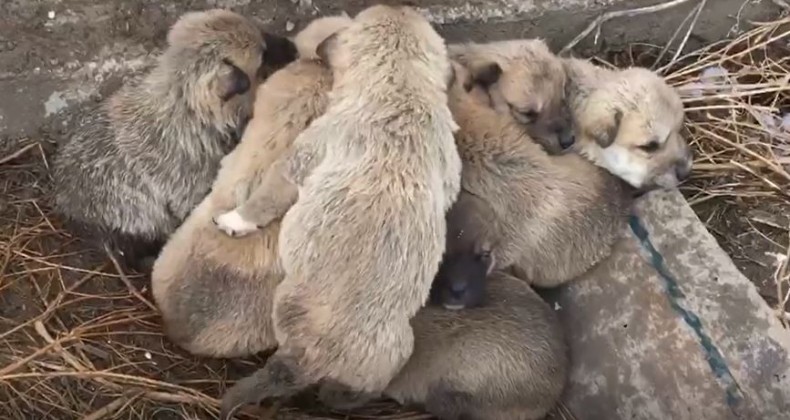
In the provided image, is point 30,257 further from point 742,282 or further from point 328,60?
point 742,282

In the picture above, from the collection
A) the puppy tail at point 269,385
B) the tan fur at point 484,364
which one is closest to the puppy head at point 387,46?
the tan fur at point 484,364

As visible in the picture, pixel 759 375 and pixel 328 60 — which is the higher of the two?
pixel 328 60

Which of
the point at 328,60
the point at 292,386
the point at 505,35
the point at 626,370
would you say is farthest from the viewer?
the point at 505,35

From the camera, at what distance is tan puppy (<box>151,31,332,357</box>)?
369 centimetres

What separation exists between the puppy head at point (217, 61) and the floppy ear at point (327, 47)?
0.30 meters

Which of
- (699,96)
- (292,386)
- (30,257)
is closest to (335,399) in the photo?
(292,386)

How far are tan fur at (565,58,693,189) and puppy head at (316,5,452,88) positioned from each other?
720 mm

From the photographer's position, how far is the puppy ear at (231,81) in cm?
391

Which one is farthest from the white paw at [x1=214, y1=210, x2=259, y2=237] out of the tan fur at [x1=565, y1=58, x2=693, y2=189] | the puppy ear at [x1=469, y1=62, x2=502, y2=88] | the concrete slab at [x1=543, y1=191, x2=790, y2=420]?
the tan fur at [x1=565, y1=58, x2=693, y2=189]

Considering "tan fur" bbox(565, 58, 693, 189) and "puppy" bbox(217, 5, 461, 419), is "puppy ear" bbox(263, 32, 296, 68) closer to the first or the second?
"puppy" bbox(217, 5, 461, 419)

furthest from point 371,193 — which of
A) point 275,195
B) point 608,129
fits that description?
point 608,129

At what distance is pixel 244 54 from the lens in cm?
395

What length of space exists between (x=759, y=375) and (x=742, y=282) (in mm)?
355

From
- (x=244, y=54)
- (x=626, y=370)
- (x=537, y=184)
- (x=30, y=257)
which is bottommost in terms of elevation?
(x=626, y=370)
